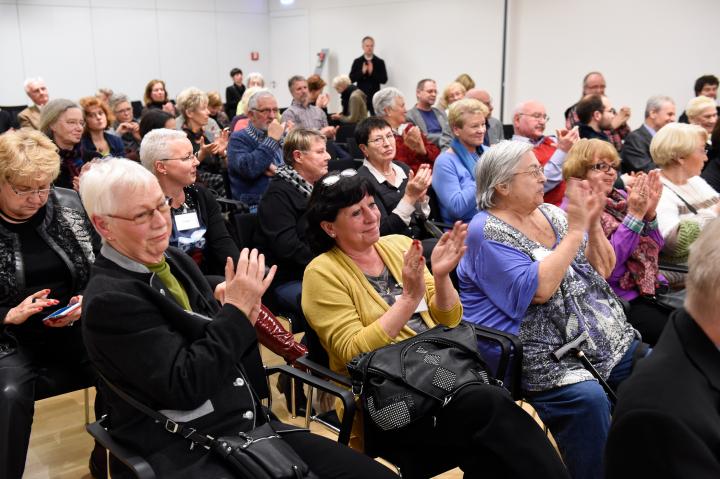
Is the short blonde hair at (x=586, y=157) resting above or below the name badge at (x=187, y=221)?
above

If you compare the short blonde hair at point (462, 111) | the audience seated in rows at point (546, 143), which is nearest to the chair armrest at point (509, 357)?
the audience seated in rows at point (546, 143)

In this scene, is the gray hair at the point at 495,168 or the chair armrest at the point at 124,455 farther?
the gray hair at the point at 495,168

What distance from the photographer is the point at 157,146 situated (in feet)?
10.2

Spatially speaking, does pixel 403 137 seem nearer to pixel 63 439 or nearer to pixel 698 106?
pixel 698 106

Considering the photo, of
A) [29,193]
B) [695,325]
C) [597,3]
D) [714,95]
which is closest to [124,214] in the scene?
[29,193]

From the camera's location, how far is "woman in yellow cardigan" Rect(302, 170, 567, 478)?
Result: 197cm

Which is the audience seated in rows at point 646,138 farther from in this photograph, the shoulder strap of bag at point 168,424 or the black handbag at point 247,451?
the shoulder strap of bag at point 168,424

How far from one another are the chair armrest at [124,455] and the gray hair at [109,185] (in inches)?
22.4

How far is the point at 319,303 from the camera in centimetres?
224

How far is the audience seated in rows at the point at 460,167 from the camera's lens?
4031 millimetres

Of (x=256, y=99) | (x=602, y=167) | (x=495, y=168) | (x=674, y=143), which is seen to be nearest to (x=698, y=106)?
(x=674, y=143)

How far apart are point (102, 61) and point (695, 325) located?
12270mm

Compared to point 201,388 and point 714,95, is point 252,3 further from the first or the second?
point 201,388

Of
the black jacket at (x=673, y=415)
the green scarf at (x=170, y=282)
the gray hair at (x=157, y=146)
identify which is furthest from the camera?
the gray hair at (x=157, y=146)
